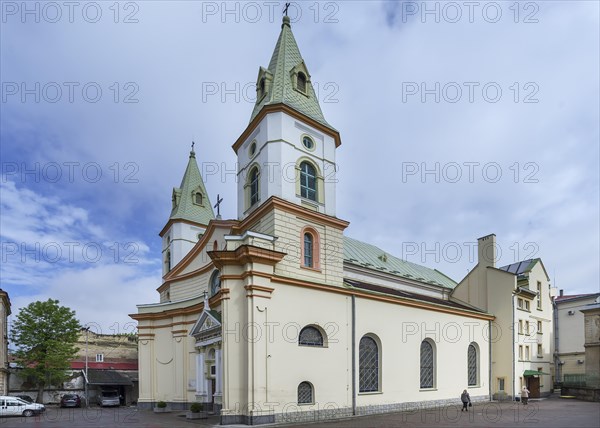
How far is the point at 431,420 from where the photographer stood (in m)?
21.6

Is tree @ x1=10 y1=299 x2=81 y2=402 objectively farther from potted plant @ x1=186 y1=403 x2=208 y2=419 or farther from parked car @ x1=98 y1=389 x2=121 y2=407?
potted plant @ x1=186 y1=403 x2=208 y2=419

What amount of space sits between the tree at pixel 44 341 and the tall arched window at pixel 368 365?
26.4m

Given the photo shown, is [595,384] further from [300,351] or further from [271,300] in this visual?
[271,300]

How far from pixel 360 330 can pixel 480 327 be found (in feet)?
44.5

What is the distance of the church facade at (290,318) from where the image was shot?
20625mm

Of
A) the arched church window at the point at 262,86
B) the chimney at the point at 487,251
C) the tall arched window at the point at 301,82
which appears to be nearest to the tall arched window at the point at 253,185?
the arched church window at the point at 262,86

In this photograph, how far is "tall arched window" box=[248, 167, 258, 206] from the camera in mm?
25266

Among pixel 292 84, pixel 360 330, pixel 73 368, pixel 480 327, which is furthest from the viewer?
pixel 73 368

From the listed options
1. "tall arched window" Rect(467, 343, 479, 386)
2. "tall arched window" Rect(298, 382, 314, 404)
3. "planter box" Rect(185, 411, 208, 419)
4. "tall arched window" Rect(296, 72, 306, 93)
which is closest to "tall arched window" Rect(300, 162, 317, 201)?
"tall arched window" Rect(296, 72, 306, 93)

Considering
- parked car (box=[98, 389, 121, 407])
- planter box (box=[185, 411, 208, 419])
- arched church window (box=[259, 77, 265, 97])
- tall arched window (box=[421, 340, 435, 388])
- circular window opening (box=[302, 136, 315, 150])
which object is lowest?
parked car (box=[98, 389, 121, 407])

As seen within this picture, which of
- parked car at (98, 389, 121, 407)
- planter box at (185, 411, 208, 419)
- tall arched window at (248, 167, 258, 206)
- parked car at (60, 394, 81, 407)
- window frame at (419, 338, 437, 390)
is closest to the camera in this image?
planter box at (185, 411, 208, 419)

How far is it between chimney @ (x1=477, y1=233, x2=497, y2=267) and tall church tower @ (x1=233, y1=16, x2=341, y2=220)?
727 inches

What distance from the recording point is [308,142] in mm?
25391

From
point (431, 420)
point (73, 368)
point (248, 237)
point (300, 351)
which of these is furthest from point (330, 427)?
point (73, 368)
